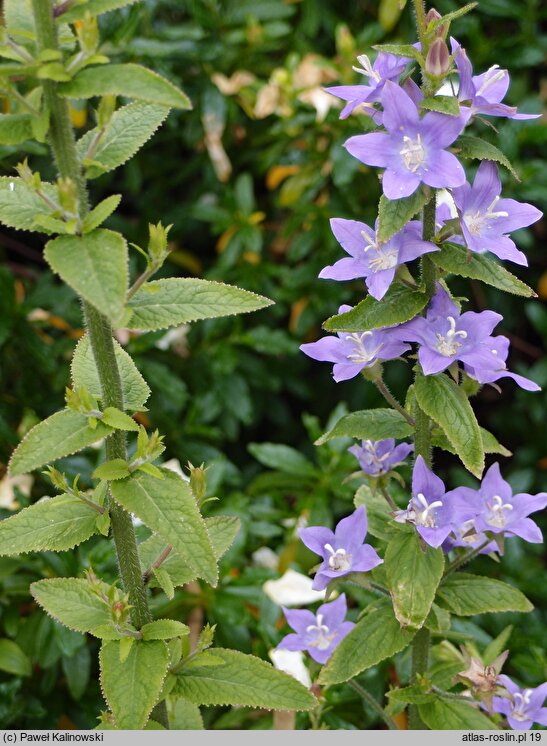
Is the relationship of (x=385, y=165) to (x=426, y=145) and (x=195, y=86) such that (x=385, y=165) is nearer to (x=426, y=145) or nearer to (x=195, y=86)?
(x=426, y=145)

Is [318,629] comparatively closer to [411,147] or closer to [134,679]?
[134,679]

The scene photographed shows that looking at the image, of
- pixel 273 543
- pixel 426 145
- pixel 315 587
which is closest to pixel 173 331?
pixel 273 543

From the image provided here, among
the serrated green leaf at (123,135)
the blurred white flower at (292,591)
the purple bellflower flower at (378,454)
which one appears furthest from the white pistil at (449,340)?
the blurred white flower at (292,591)

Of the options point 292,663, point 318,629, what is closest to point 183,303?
point 318,629

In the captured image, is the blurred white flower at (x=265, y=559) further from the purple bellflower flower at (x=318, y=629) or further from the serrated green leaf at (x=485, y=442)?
the serrated green leaf at (x=485, y=442)

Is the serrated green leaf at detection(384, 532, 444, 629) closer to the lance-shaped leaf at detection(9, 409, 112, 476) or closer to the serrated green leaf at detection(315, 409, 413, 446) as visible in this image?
the serrated green leaf at detection(315, 409, 413, 446)
